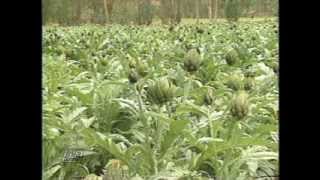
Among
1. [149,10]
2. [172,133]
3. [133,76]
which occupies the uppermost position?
[149,10]

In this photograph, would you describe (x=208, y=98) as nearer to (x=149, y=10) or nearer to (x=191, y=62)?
(x=191, y=62)

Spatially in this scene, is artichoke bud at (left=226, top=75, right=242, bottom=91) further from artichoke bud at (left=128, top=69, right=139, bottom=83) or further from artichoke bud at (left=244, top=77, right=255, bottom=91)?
artichoke bud at (left=128, top=69, right=139, bottom=83)

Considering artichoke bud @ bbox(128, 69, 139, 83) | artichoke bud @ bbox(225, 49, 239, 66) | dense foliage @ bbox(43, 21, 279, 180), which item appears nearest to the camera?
dense foliage @ bbox(43, 21, 279, 180)

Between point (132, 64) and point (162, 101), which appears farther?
point (132, 64)

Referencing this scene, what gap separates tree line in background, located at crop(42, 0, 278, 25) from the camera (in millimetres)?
852

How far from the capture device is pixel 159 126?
947 mm

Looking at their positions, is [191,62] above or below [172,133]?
above

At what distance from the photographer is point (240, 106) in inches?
35.2

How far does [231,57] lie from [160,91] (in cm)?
32

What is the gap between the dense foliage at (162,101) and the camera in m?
0.82

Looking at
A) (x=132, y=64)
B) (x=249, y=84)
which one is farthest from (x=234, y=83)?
(x=132, y=64)

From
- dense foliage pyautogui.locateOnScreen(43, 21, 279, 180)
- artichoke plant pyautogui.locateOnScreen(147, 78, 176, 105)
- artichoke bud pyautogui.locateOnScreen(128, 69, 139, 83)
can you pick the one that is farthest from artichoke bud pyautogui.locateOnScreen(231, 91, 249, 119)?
artichoke bud pyautogui.locateOnScreen(128, 69, 139, 83)
